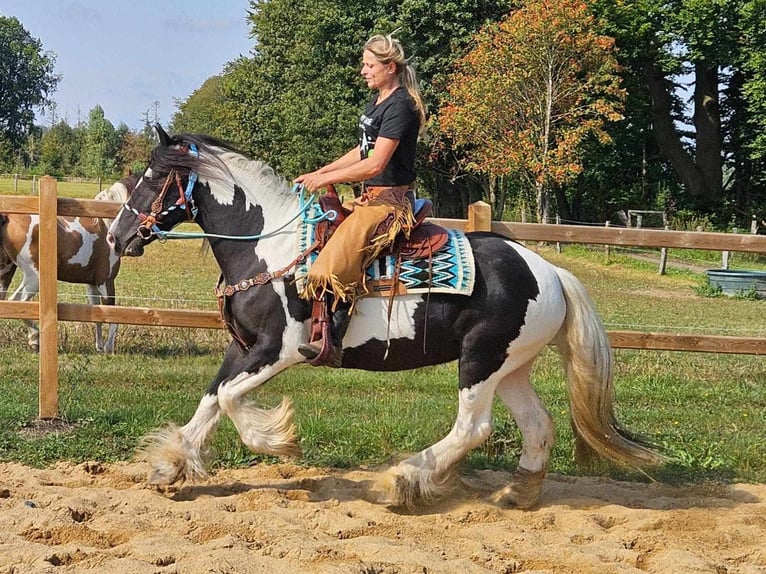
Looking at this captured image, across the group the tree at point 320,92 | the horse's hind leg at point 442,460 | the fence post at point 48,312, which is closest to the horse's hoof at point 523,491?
the horse's hind leg at point 442,460

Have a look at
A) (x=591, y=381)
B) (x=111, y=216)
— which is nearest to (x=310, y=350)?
(x=591, y=381)

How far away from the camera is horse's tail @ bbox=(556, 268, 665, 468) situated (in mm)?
5129

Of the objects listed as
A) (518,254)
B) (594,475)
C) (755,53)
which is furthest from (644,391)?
(755,53)

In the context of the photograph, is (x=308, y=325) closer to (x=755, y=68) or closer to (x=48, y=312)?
(x=48, y=312)

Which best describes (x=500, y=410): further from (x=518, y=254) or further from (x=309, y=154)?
(x=309, y=154)

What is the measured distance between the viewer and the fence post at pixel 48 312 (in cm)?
629

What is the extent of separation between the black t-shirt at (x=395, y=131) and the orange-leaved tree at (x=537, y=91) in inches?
1013

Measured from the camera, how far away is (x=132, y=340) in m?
10.3

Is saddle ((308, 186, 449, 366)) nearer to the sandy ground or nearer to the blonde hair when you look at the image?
the blonde hair

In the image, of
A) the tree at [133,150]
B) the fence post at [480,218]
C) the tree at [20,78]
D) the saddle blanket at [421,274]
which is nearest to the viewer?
the saddle blanket at [421,274]

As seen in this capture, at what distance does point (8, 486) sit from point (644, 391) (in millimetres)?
5914

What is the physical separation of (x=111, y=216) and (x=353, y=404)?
261cm

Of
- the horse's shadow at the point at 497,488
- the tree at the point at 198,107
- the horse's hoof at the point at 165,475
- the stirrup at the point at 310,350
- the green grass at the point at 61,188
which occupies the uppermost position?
the tree at the point at 198,107

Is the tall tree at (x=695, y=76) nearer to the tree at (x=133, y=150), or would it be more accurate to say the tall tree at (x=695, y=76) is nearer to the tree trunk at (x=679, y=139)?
the tree trunk at (x=679, y=139)
